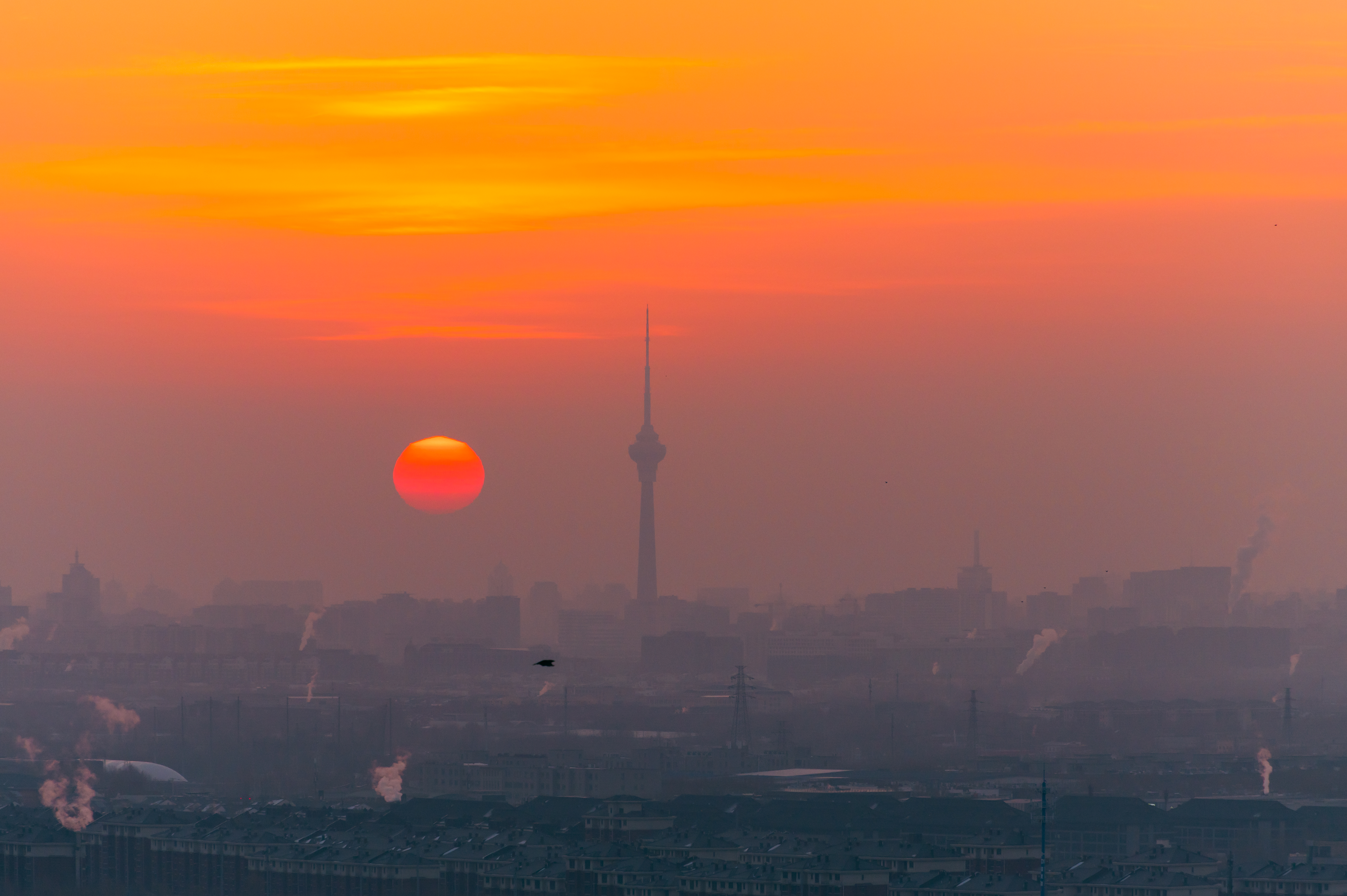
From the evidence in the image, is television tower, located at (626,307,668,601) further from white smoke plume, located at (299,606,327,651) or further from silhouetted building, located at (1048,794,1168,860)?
silhouetted building, located at (1048,794,1168,860)

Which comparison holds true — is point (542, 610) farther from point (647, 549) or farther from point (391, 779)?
point (391, 779)

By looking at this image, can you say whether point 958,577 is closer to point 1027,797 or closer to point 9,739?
point 9,739

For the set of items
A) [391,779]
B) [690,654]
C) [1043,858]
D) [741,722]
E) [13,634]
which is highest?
[13,634]

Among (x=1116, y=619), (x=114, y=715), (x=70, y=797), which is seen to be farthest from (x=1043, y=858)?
(x=1116, y=619)

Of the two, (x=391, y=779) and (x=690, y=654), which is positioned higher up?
(x=690, y=654)

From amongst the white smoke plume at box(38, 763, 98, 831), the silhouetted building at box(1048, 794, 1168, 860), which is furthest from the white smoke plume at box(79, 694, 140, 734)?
the silhouetted building at box(1048, 794, 1168, 860)

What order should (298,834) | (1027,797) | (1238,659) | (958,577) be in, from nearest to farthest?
(298,834), (1027,797), (1238,659), (958,577)

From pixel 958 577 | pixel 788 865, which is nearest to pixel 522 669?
pixel 958 577
